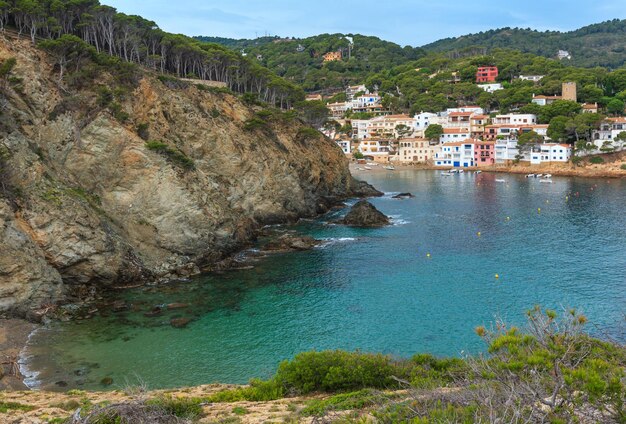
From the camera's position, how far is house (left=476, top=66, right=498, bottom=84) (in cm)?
15425

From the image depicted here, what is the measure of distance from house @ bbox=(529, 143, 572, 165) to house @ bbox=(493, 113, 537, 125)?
12551mm

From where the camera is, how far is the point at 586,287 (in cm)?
3478

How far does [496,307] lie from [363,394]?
18242 mm

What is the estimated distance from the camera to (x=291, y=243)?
47125mm

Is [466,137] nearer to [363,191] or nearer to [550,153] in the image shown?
[550,153]

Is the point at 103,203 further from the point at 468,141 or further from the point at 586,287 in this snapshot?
the point at 468,141

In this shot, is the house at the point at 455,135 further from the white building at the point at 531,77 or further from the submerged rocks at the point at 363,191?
the submerged rocks at the point at 363,191

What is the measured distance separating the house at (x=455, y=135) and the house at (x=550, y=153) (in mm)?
17313

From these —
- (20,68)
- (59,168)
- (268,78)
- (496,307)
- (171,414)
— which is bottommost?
(496,307)

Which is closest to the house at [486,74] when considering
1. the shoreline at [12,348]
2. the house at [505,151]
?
the house at [505,151]

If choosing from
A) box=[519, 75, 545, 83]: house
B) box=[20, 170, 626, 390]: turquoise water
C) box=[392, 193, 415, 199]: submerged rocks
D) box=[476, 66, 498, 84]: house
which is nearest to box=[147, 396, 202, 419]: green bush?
box=[20, 170, 626, 390]: turquoise water

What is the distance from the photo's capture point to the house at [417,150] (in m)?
124

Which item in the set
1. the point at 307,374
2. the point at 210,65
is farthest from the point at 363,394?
the point at 210,65

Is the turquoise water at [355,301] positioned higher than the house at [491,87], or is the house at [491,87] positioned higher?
the house at [491,87]
